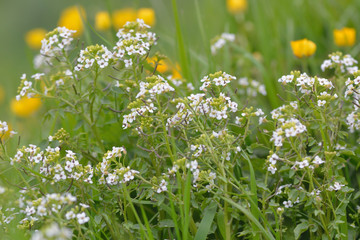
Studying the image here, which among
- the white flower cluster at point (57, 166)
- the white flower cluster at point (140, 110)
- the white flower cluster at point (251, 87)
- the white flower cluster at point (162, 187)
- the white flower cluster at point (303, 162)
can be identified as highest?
the white flower cluster at point (140, 110)

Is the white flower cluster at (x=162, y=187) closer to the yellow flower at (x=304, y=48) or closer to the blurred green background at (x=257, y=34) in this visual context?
the blurred green background at (x=257, y=34)

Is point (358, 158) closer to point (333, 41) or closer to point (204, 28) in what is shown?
point (204, 28)

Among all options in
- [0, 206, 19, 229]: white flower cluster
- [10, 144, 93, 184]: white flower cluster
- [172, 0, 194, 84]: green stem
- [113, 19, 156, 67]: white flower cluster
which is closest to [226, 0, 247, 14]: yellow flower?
[172, 0, 194, 84]: green stem

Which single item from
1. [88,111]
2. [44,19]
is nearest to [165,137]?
[88,111]

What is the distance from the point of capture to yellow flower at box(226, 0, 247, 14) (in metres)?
4.05

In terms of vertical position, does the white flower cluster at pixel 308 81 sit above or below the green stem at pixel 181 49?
below

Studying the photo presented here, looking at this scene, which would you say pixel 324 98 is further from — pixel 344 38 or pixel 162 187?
pixel 344 38

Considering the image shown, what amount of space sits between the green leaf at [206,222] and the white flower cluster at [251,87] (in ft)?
3.80

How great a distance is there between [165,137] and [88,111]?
0.54 meters

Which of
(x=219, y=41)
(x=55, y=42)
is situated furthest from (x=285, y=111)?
(x=219, y=41)

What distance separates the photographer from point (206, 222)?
5.65 ft

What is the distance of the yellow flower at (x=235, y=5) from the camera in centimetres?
405

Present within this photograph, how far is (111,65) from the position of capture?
196cm

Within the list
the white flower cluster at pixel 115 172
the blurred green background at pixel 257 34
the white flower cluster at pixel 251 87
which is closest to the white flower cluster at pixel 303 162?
the white flower cluster at pixel 115 172
